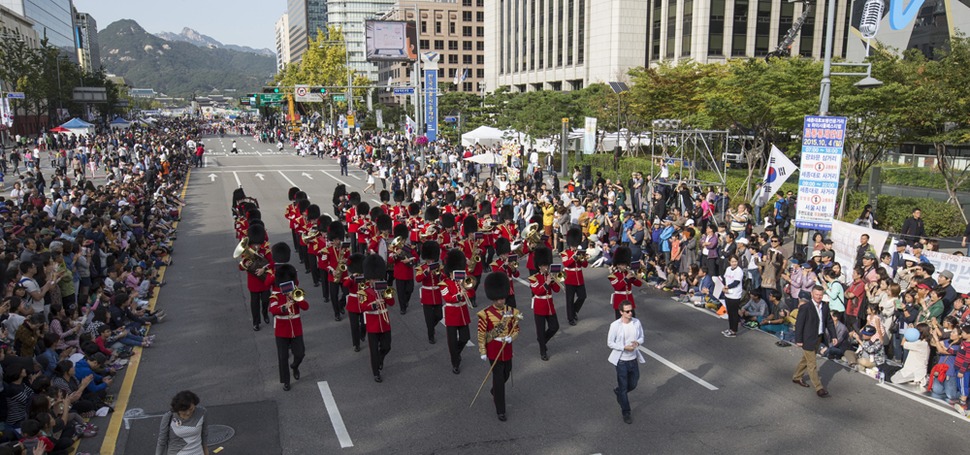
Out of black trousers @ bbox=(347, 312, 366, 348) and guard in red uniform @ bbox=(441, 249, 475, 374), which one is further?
black trousers @ bbox=(347, 312, 366, 348)

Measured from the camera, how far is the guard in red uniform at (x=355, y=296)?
10415mm

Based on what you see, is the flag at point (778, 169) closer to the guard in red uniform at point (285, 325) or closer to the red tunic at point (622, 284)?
the red tunic at point (622, 284)

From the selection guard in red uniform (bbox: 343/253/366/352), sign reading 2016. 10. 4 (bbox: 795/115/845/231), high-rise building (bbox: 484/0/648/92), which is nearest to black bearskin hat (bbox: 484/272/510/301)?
guard in red uniform (bbox: 343/253/366/352)

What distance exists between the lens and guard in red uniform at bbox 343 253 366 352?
10.4m

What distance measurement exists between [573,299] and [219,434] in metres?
6.53

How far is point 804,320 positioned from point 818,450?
208 cm

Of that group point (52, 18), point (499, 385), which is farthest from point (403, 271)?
point (52, 18)

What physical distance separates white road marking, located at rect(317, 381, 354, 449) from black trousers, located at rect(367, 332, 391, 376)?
699 mm

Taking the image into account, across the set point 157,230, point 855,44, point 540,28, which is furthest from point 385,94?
point 157,230

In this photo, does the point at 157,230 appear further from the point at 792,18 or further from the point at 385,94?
the point at 385,94

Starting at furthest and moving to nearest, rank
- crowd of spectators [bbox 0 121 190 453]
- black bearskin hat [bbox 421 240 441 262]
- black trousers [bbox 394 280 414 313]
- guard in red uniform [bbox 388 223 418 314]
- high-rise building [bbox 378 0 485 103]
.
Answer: high-rise building [bbox 378 0 485 103]
black trousers [bbox 394 280 414 313]
guard in red uniform [bbox 388 223 418 314]
black bearskin hat [bbox 421 240 441 262]
crowd of spectators [bbox 0 121 190 453]

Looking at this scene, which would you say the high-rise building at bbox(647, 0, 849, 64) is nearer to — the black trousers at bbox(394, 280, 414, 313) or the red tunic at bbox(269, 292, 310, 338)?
the black trousers at bbox(394, 280, 414, 313)

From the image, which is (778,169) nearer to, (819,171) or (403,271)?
(819,171)

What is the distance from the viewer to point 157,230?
19.7 meters
